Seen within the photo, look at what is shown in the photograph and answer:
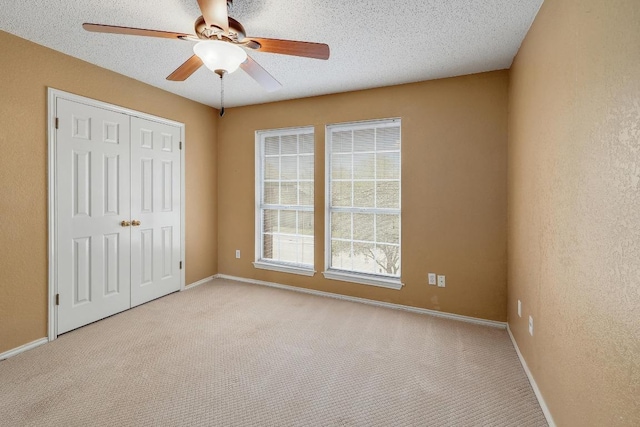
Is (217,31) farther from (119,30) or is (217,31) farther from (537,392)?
(537,392)

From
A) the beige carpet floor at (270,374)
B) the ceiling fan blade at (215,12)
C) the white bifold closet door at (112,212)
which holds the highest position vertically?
the ceiling fan blade at (215,12)

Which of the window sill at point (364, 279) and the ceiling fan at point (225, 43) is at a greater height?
the ceiling fan at point (225, 43)

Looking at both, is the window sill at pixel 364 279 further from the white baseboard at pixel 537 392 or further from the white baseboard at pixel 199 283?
the white baseboard at pixel 199 283

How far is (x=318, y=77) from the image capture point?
3180 millimetres

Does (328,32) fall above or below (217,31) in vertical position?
above

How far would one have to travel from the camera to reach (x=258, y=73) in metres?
2.13

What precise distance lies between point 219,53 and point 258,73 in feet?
1.40

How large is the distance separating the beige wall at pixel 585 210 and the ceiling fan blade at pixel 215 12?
5.20ft

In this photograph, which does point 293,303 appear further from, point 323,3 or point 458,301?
point 323,3

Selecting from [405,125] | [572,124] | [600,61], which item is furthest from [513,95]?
[600,61]

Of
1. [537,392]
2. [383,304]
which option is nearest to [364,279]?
[383,304]

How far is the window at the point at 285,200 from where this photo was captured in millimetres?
3992

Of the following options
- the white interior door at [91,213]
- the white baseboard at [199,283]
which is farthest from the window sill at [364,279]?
the white interior door at [91,213]

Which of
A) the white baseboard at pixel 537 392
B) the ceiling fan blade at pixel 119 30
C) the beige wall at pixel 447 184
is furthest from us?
the beige wall at pixel 447 184
